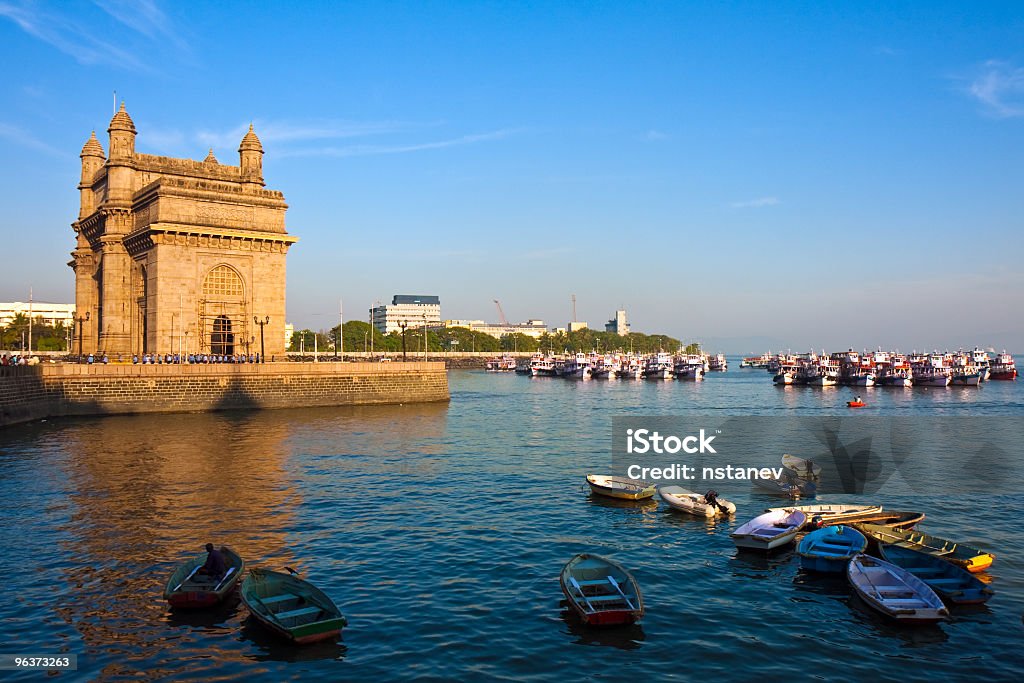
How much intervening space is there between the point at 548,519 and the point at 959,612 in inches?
549

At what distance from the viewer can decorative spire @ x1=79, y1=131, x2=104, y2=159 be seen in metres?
90.5

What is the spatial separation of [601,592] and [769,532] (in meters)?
8.25

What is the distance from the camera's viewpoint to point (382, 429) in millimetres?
56938

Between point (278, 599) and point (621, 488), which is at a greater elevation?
point (621, 488)

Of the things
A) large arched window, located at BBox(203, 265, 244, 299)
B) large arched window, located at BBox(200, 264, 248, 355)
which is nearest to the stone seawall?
large arched window, located at BBox(200, 264, 248, 355)

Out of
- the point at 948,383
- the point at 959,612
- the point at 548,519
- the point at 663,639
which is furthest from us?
the point at 948,383

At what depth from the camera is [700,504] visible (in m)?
29.4

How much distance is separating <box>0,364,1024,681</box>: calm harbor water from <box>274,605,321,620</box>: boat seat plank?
58cm

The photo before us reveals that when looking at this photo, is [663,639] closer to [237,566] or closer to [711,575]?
[711,575]

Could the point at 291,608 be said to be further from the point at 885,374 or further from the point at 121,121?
the point at 885,374

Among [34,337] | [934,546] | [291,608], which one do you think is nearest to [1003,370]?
[934,546]

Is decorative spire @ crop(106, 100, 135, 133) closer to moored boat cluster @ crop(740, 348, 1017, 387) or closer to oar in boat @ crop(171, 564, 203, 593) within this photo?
oar in boat @ crop(171, 564, 203, 593)

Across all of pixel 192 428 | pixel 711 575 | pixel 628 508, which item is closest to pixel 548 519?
pixel 628 508

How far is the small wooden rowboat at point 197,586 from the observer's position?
19.0 meters
